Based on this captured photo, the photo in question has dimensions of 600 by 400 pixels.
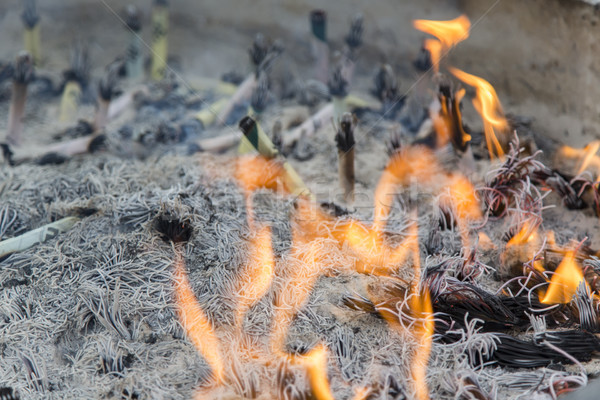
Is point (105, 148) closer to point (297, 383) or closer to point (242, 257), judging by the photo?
point (242, 257)

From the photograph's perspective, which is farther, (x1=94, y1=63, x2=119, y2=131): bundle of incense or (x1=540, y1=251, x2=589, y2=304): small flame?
(x1=94, y1=63, x2=119, y2=131): bundle of incense

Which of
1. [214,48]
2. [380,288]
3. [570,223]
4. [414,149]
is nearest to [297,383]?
[380,288]

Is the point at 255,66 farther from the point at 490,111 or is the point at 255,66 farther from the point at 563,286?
the point at 563,286

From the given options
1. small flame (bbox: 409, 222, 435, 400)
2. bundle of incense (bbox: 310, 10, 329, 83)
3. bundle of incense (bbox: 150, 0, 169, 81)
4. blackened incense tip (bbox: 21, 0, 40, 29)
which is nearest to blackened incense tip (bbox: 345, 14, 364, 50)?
bundle of incense (bbox: 310, 10, 329, 83)

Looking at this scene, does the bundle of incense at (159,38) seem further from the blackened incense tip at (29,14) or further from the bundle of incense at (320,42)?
the bundle of incense at (320,42)

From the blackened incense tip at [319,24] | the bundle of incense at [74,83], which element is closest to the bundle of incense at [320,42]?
the blackened incense tip at [319,24]

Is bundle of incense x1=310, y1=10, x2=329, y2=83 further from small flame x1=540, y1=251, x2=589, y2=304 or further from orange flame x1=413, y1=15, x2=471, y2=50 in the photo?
small flame x1=540, y1=251, x2=589, y2=304

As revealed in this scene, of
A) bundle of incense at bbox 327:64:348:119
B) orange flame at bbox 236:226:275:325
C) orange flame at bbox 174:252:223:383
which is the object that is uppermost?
bundle of incense at bbox 327:64:348:119
